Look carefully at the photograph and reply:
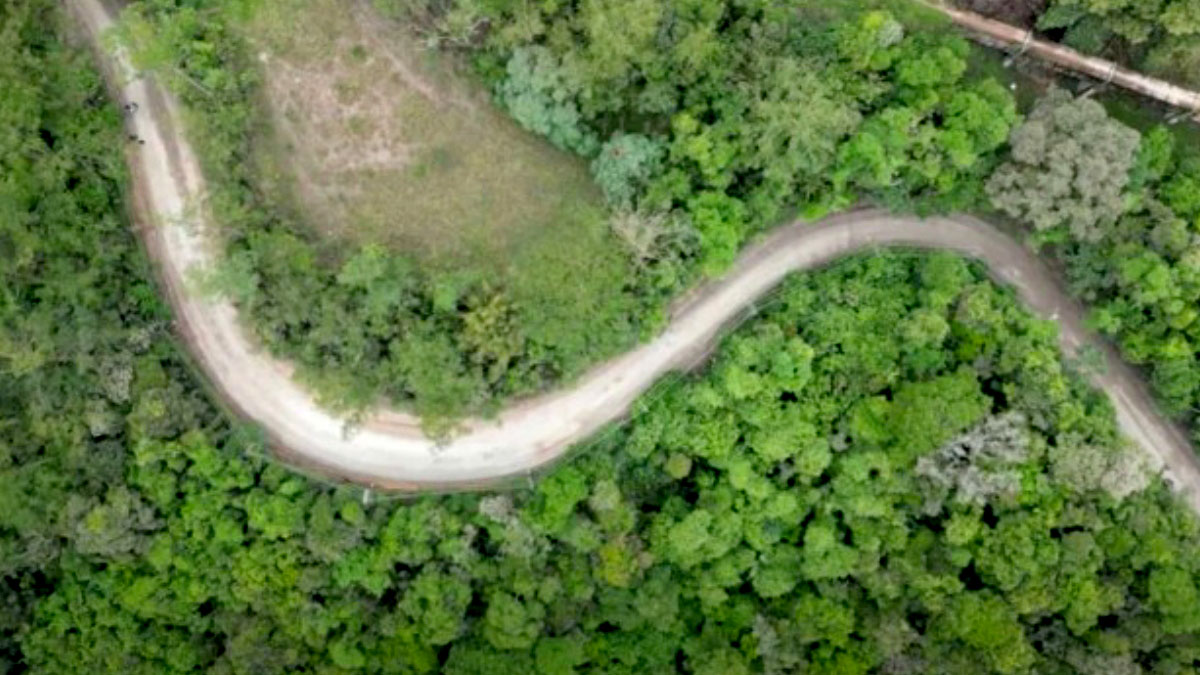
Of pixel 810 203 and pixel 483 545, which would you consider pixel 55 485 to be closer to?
pixel 483 545

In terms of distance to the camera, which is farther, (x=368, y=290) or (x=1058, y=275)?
(x=1058, y=275)

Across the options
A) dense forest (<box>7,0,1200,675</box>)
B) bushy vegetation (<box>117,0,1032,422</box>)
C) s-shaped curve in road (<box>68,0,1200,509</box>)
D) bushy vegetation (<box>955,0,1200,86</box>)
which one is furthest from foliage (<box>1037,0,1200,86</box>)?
s-shaped curve in road (<box>68,0,1200,509</box>)

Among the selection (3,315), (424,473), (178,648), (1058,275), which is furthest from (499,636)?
(1058,275)

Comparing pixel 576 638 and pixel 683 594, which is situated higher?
pixel 683 594

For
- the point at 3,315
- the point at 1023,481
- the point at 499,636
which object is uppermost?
the point at 1023,481

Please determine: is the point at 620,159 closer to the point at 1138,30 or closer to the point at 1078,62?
the point at 1078,62

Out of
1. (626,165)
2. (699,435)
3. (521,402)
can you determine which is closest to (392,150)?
(626,165)

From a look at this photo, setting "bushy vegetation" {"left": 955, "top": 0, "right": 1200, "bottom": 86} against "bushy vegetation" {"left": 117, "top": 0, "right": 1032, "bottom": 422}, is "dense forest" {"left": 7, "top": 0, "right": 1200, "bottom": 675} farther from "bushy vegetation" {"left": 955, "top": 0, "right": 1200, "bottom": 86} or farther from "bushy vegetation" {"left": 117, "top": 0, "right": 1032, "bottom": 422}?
"bushy vegetation" {"left": 955, "top": 0, "right": 1200, "bottom": 86}

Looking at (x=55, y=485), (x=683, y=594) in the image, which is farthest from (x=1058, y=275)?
(x=55, y=485)
